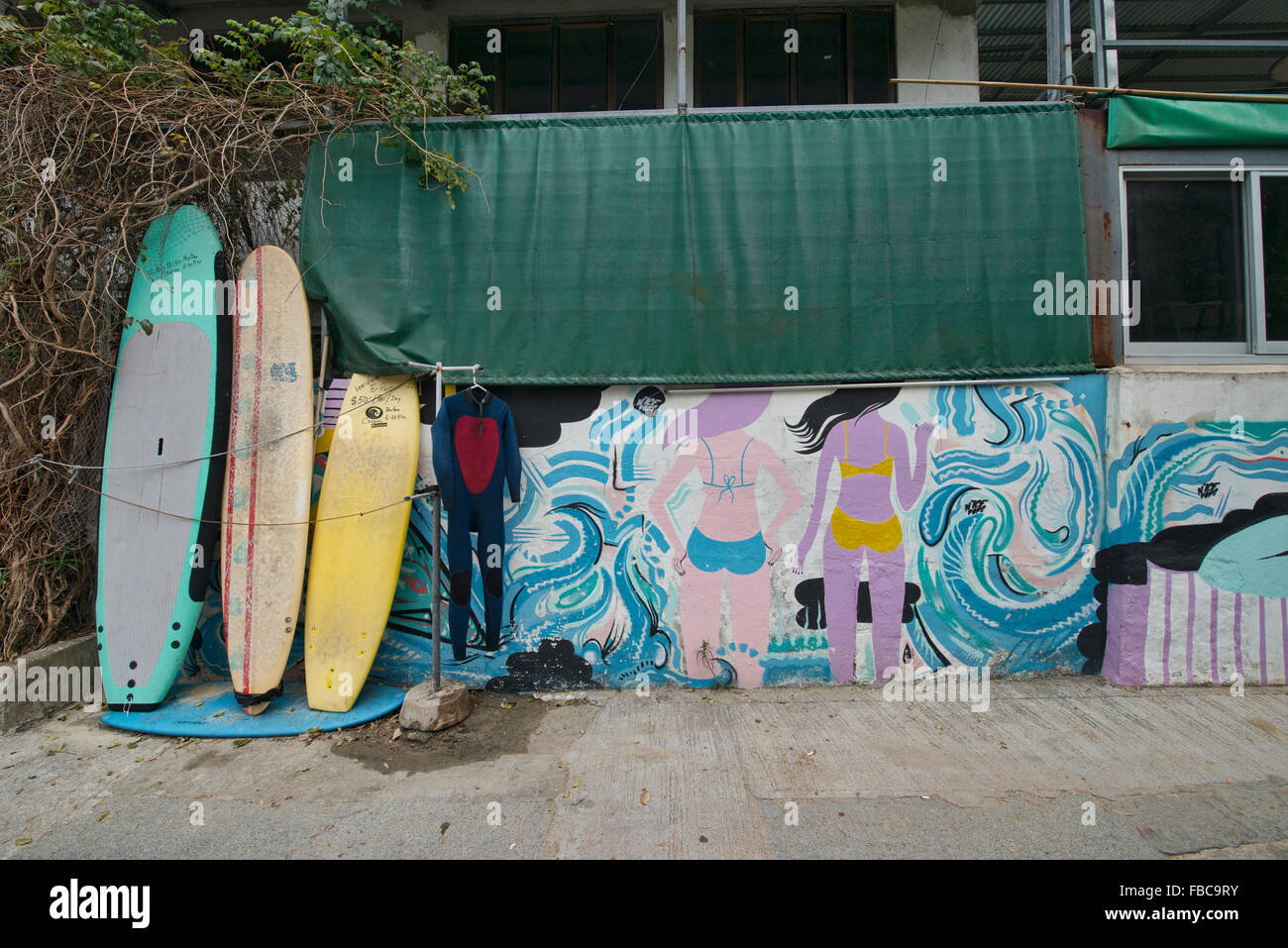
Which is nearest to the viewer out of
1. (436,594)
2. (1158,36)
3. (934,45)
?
(436,594)

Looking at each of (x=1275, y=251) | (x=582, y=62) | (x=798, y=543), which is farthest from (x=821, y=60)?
(x=798, y=543)

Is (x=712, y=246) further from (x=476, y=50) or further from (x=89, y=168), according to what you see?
(x=89, y=168)

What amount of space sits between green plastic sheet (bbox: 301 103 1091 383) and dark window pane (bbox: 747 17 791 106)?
140 centimetres

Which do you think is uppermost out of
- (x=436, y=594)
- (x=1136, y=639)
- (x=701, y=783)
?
(x=436, y=594)

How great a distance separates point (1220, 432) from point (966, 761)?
114 inches

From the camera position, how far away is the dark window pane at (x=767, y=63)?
555 cm

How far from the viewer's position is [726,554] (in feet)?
14.2

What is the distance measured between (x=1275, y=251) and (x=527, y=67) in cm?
583

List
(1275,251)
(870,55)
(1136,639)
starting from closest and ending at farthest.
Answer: (1136,639)
(1275,251)
(870,55)

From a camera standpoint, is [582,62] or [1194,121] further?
[582,62]

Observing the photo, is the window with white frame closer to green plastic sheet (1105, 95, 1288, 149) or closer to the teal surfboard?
green plastic sheet (1105, 95, 1288, 149)

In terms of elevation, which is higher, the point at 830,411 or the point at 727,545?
the point at 830,411
